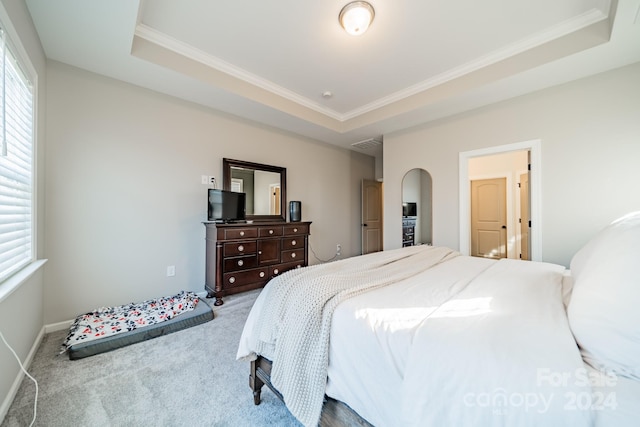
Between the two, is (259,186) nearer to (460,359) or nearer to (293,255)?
(293,255)

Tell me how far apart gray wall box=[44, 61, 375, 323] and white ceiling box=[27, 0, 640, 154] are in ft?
0.86

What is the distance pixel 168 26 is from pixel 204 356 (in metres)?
2.93

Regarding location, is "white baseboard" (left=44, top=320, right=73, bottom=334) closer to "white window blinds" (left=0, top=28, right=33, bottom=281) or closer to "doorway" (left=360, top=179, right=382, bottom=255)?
"white window blinds" (left=0, top=28, right=33, bottom=281)

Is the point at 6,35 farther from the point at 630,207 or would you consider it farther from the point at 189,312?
the point at 630,207

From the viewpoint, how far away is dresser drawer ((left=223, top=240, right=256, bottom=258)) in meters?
2.96

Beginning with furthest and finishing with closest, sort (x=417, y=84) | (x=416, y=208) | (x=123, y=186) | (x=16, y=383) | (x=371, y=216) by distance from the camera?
(x=371, y=216) < (x=416, y=208) < (x=417, y=84) < (x=123, y=186) < (x=16, y=383)

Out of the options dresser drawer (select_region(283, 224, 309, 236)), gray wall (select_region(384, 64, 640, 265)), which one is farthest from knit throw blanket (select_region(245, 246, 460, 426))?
gray wall (select_region(384, 64, 640, 265))

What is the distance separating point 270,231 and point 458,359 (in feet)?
9.49

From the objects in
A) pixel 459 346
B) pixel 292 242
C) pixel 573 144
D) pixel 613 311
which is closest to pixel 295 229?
pixel 292 242

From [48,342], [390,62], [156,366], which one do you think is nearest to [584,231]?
[390,62]

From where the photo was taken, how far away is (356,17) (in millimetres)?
2027

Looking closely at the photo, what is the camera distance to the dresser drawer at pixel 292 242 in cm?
360

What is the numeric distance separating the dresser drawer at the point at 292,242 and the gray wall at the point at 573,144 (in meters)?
2.23

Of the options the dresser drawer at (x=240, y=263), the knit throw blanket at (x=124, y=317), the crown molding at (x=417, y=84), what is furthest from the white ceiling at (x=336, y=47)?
the knit throw blanket at (x=124, y=317)
